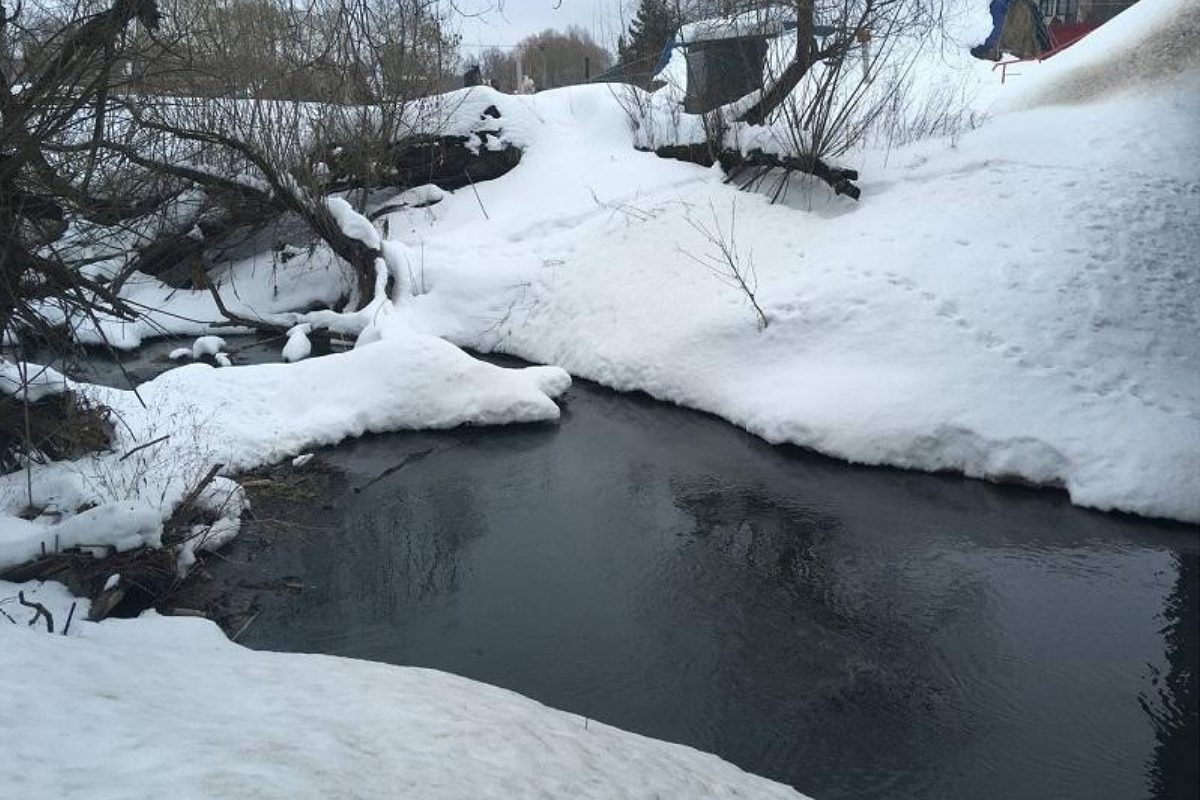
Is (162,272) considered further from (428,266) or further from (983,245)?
(983,245)

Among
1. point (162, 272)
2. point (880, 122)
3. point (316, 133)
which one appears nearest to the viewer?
point (880, 122)

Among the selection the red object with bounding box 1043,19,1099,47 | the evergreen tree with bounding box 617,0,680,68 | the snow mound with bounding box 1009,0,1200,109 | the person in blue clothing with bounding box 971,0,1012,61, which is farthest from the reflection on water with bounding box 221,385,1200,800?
the red object with bounding box 1043,19,1099,47

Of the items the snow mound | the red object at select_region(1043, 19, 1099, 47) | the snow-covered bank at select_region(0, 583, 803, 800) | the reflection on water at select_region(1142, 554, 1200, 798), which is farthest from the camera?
the red object at select_region(1043, 19, 1099, 47)

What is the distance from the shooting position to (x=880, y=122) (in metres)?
16.4

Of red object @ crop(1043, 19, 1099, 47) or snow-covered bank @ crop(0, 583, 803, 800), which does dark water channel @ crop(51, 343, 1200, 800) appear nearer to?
snow-covered bank @ crop(0, 583, 803, 800)

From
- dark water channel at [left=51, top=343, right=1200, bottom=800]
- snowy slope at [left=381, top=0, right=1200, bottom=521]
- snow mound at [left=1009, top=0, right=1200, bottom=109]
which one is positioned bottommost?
dark water channel at [left=51, top=343, right=1200, bottom=800]

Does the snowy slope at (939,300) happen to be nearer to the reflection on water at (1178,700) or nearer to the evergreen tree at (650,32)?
the reflection on water at (1178,700)

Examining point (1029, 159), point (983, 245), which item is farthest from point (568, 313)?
point (1029, 159)

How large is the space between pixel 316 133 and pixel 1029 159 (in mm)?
12344

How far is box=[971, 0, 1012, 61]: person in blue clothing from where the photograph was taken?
72.6 ft

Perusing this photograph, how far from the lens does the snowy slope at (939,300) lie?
1020 cm

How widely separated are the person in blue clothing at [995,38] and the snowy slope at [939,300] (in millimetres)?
4017

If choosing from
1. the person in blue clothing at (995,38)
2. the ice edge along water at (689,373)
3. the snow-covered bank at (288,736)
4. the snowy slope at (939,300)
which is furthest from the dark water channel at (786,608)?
the person in blue clothing at (995,38)

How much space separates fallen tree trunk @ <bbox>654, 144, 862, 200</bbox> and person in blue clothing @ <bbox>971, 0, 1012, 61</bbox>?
27.4ft
